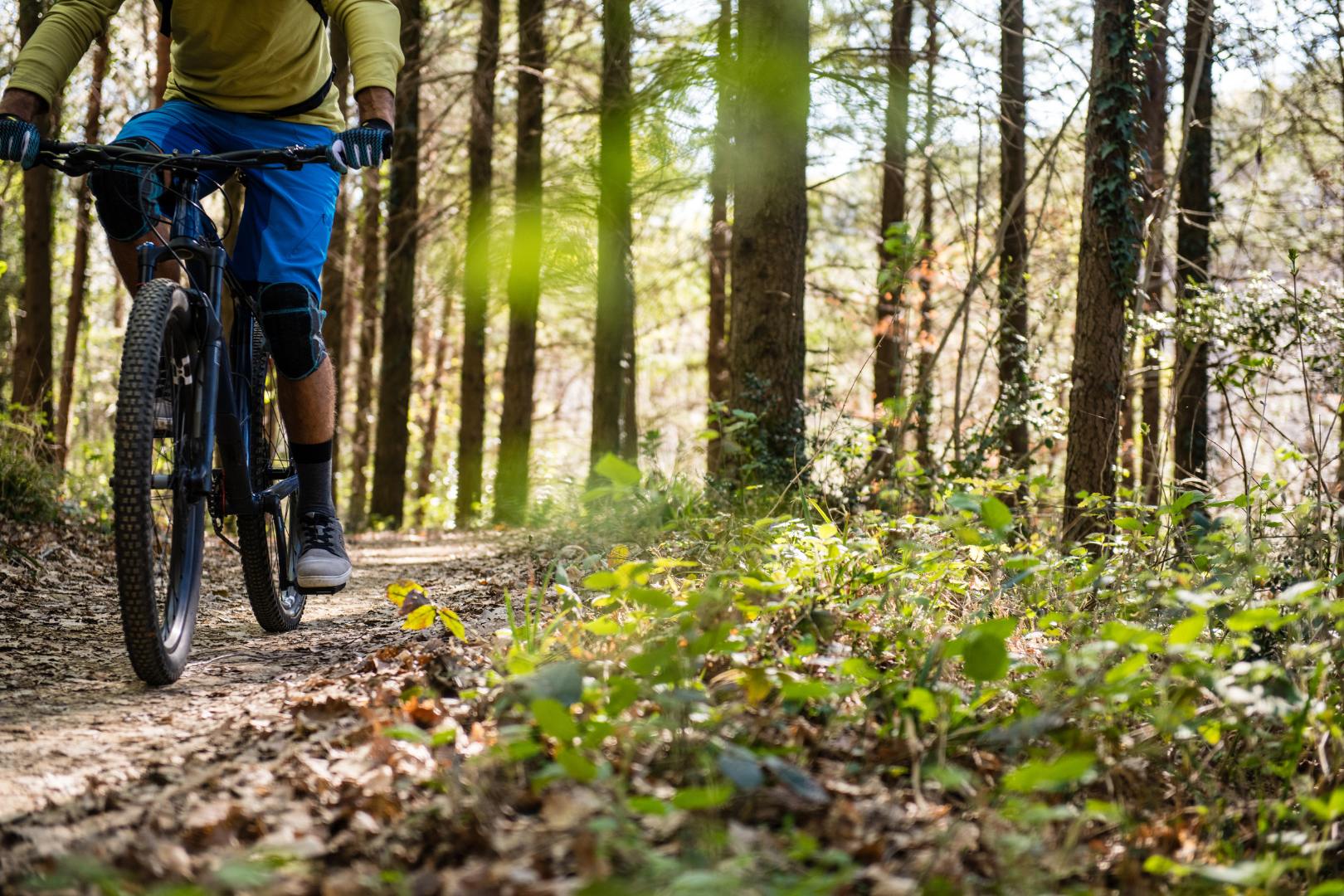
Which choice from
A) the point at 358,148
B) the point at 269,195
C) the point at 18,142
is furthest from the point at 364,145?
the point at 18,142

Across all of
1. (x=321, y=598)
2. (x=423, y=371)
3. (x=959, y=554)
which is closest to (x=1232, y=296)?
(x=959, y=554)

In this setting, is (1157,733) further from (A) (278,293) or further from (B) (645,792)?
(A) (278,293)

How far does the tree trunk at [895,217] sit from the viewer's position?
6.71 meters

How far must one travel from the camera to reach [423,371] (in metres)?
27.9

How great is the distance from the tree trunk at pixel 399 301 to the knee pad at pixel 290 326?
9262 mm

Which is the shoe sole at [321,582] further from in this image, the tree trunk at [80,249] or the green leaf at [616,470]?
the tree trunk at [80,249]

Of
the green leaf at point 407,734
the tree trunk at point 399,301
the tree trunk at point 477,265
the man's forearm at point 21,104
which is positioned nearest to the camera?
the green leaf at point 407,734

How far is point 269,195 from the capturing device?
3199mm

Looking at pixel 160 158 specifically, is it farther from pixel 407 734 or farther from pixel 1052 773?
pixel 1052 773

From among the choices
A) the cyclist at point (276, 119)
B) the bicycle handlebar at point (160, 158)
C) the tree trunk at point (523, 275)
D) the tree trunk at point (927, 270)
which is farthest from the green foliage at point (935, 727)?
the tree trunk at point (523, 275)

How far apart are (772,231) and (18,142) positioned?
5.19 m

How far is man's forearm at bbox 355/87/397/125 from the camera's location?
3098mm

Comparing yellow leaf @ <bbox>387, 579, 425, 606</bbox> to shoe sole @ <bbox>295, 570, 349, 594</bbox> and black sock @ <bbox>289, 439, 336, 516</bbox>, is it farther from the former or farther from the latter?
black sock @ <bbox>289, 439, 336, 516</bbox>

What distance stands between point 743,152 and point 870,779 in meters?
5.83
